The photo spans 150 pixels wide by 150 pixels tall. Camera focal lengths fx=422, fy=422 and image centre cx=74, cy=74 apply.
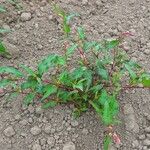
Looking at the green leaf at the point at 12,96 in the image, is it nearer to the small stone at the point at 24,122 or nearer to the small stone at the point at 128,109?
the small stone at the point at 24,122

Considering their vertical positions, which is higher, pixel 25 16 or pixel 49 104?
pixel 25 16

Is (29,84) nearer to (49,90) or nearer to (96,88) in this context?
(49,90)

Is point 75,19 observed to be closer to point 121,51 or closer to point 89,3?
point 89,3

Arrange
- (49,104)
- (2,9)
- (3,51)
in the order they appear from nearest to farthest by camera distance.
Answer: (49,104)
(3,51)
(2,9)

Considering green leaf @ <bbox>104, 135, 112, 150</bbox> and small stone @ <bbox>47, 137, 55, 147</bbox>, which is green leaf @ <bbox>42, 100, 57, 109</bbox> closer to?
small stone @ <bbox>47, 137, 55, 147</bbox>

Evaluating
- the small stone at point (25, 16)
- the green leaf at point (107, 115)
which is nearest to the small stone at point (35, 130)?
the green leaf at point (107, 115)

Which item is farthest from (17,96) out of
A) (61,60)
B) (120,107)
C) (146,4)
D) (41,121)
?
(146,4)

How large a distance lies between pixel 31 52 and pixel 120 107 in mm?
749

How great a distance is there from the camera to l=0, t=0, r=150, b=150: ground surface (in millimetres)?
2463

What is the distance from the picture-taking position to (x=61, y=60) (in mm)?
2438

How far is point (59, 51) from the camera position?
2879 mm

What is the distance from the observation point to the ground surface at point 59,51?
2463 mm

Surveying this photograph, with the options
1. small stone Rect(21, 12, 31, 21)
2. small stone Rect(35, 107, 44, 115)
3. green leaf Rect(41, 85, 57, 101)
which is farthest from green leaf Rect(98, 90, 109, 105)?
small stone Rect(21, 12, 31, 21)

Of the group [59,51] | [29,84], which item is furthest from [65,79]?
[59,51]
